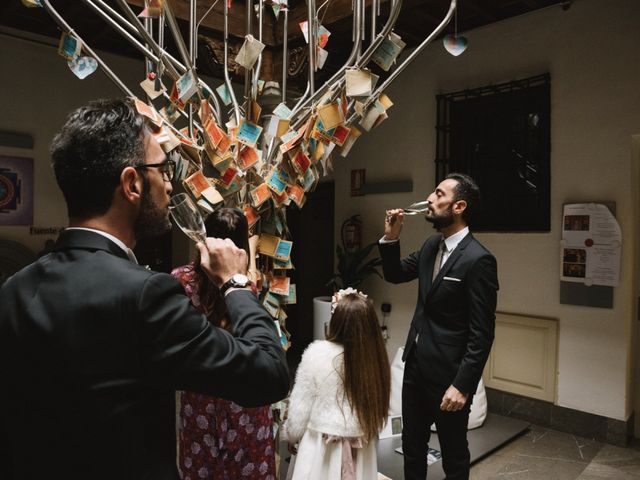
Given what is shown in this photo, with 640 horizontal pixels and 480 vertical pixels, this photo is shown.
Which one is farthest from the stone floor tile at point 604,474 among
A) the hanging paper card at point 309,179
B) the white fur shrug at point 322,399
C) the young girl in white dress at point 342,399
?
the hanging paper card at point 309,179

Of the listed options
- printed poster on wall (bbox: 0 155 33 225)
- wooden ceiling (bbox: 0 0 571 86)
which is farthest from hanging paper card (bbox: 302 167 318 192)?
printed poster on wall (bbox: 0 155 33 225)

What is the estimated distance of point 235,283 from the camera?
868 mm

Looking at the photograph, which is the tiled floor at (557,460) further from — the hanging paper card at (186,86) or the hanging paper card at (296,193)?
the hanging paper card at (186,86)

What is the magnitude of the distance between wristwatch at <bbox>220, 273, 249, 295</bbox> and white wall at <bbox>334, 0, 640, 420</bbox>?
3074mm

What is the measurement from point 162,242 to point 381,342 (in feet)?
11.1

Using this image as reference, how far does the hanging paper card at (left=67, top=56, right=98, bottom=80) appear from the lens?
123 cm

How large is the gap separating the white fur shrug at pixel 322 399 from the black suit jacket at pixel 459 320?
47 centimetres

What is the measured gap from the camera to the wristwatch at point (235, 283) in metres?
0.87

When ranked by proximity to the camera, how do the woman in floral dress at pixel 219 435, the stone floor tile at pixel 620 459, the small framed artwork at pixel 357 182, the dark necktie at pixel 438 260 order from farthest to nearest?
the small framed artwork at pixel 357 182 → the stone floor tile at pixel 620 459 → the dark necktie at pixel 438 260 → the woman in floral dress at pixel 219 435

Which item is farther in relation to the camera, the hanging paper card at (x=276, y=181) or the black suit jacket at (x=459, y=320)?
the black suit jacket at (x=459, y=320)

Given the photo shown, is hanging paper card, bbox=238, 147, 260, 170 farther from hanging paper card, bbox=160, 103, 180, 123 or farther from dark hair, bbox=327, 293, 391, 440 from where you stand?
dark hair, bbox=327, 293, 391, 440

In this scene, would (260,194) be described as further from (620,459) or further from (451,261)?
(620,459)

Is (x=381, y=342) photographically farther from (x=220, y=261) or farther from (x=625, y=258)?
(x=625, y=258)

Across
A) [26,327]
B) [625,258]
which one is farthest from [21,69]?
[625,258]
